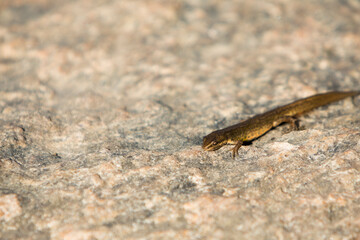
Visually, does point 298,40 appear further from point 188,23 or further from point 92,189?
point 92,189

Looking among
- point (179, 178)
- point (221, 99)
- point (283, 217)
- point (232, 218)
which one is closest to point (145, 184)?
point (179, 178)

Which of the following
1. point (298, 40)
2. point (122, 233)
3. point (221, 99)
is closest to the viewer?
point (122, 233)

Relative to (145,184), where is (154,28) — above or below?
above

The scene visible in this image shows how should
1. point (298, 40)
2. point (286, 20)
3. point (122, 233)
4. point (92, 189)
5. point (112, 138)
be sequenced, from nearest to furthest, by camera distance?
point (122, 233)
point (92, 189)
point (112, 138)
point (298, 40)
point (286, 20)

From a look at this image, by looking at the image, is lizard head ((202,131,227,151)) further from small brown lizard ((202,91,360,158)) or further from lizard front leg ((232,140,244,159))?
lizard front leg ((232,140,244,159))

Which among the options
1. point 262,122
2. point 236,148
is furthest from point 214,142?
point 262,122

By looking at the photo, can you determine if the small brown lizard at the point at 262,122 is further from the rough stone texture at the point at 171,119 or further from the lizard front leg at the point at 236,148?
the rough stone texture at the point at 171,119

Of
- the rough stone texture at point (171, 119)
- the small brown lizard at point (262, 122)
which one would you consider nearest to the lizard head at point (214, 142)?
the small brown lizard at point (262, 122)

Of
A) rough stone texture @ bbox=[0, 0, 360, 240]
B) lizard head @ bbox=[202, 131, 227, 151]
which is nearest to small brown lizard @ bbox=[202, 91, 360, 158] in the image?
lizard head @ bbox=[202, 131, 227, 151]
